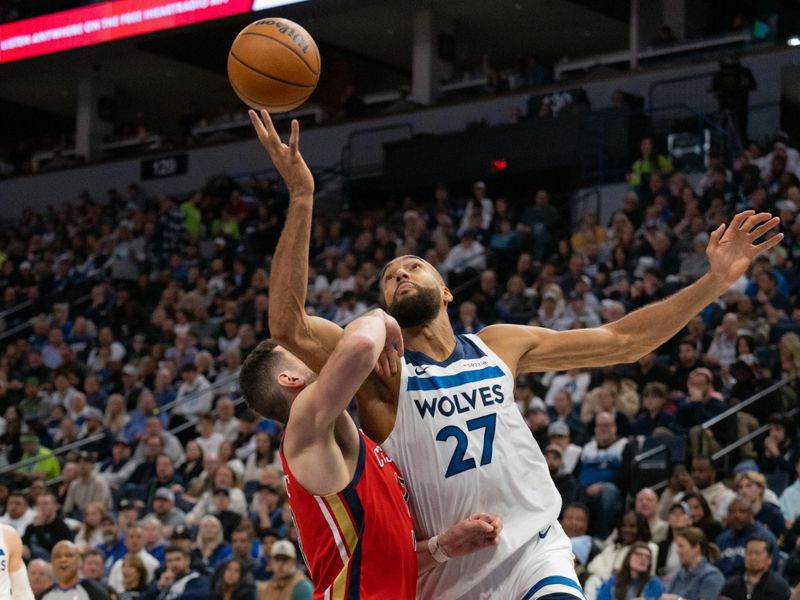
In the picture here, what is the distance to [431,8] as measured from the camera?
22.8 m

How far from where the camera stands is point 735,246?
5531 millimetres

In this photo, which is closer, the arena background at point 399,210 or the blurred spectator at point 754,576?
the blurred spectator at point 754,576

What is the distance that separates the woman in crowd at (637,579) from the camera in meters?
9.45

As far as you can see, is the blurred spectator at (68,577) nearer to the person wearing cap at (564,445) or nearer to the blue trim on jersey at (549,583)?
the person wearing cap at (564,445)

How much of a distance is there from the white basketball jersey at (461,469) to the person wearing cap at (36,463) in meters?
11.4

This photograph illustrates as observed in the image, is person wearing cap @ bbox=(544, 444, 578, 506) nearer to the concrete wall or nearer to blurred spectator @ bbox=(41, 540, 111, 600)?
blurred spectator @ bbox=(41, 540, 111, 600)

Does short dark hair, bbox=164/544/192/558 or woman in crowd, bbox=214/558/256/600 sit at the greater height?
short dark hair, bbox=164/544/192/558

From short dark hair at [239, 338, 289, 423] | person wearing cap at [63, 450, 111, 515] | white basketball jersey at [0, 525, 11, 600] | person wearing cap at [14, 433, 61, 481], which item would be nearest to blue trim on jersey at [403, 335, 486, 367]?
short dark hair at [239, 338, 289, 423]

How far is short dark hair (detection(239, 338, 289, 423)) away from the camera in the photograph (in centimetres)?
466

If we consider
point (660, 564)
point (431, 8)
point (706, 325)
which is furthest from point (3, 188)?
point (660, 564)

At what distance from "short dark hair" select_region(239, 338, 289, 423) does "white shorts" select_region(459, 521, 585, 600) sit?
102cm

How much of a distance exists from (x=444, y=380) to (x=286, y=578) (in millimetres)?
5678

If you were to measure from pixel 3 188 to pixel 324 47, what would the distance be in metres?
7.51

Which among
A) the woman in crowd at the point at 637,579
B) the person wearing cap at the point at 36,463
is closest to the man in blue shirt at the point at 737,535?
the woman in crowd at the point at 637,579
